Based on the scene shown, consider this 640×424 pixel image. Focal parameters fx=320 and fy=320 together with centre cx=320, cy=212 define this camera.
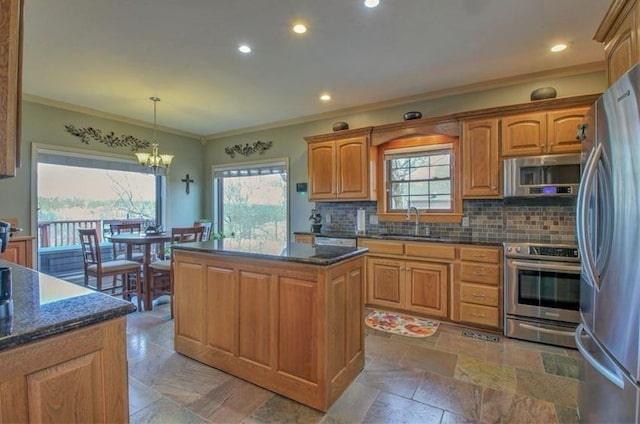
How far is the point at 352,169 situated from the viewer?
14.1ft

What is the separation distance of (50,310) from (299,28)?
2474 mm

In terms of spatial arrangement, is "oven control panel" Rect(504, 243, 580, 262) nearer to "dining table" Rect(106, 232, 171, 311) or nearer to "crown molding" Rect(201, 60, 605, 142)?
"crown molding" Rect(201, 60, 605, 142)

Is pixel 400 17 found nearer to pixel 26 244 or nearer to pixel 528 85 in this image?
pixel 528 85

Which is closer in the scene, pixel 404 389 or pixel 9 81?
pixel 9 81

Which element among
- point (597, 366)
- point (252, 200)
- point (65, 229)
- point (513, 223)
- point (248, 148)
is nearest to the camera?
point (597, 366)

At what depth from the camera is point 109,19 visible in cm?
243

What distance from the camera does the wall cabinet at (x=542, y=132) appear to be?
10.0 ft

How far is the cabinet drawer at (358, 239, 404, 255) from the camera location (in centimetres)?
369

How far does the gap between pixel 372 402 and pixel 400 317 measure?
5.42 ft

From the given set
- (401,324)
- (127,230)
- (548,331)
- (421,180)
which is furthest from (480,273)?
(127,230)

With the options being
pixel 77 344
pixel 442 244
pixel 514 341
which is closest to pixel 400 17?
pixel 442 244

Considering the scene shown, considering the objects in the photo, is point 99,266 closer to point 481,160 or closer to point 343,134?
point 343,134

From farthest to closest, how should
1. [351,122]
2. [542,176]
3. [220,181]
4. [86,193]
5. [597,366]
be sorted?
[220,181] → [86,193] → [351,122] → [542,176] → [597,366]

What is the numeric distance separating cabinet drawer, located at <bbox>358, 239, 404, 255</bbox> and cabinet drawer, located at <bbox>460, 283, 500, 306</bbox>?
2.46 feet
